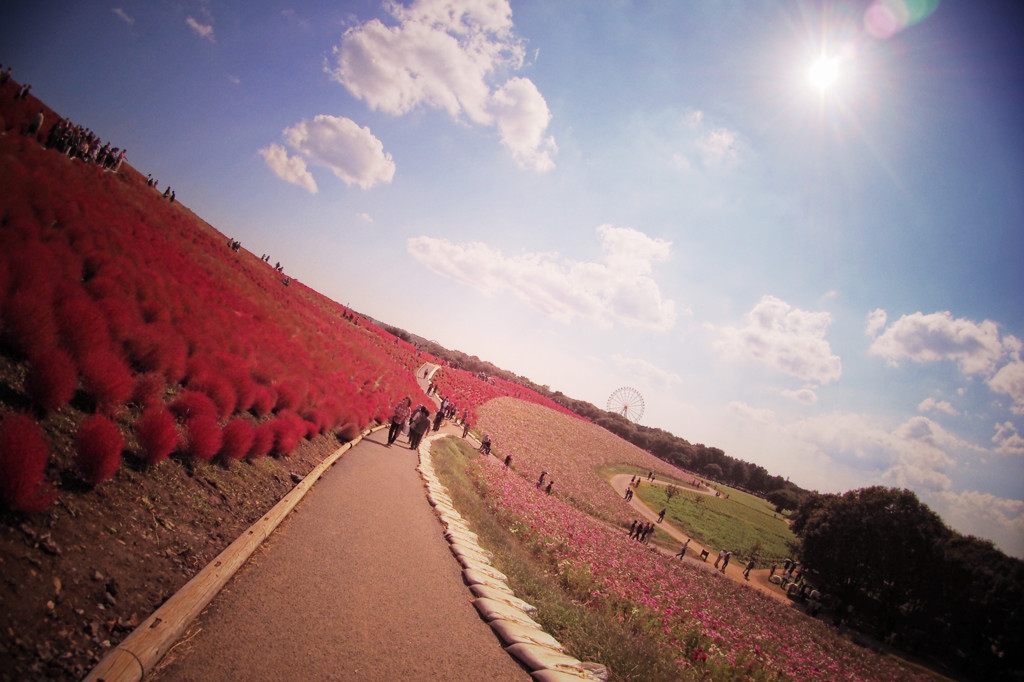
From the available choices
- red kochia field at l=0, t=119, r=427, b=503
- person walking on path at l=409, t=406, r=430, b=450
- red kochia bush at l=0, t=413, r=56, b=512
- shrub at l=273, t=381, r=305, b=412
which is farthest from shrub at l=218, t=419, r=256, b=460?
person walking on path at l=409, t=406, r=430, b=450

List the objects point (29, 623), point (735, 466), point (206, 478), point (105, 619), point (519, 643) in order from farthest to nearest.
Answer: point (735, 466) → point (206, 478) → point (519, 643) → point (105, 619) → point (29, 623)

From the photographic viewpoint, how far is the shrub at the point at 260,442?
6.72 meters

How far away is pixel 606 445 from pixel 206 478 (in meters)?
56.1

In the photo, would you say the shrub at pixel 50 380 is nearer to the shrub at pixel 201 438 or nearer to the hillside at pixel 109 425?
the hillside at pixel 109 425

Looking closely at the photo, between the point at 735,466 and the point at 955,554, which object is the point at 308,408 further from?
the point at 735,466

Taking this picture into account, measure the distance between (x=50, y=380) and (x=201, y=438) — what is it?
1.71 m

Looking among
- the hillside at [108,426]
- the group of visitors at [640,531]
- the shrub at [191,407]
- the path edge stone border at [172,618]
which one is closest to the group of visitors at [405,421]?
the hillside at [108,426]

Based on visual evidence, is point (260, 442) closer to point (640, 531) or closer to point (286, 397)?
point (286, 397)

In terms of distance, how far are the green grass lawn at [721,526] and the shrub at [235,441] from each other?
1451 inches

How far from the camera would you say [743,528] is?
1716 inches

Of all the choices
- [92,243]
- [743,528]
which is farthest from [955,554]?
[92,243]

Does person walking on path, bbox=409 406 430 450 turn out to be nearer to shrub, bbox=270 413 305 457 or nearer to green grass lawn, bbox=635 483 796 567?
shrub, bbox=270 413 305 457

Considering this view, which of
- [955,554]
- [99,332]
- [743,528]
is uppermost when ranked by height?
[955,554]

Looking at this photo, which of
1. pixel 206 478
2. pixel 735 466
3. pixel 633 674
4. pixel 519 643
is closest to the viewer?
pixel 519 643
